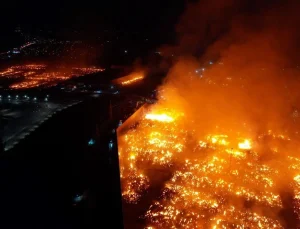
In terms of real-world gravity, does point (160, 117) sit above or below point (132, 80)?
below

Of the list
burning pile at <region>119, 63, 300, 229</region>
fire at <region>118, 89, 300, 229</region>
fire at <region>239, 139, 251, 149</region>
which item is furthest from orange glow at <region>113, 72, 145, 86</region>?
fire at <region>239, 139, 251, 149</region>

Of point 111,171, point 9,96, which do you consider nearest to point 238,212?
point 111,171

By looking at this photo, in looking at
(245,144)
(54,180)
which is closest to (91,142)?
(54,180)

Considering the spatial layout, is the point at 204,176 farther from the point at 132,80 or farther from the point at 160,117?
the point at 132,80

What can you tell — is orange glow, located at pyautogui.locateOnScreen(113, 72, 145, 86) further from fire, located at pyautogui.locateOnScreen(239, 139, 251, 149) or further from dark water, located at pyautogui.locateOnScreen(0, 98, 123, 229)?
dark water, located at pyautogui.locateOnScreen(0, 98, 123, 229)

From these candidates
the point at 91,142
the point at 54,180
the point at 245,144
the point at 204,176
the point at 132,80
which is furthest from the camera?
the point at 132,80

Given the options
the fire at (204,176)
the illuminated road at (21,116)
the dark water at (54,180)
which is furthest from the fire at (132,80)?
the dark water at (54,180)

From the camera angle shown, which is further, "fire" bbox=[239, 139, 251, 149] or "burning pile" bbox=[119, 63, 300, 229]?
"fire" bbox=[239, 139, 251, 149]

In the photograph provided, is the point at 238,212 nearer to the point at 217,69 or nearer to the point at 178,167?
the point at 178,167
